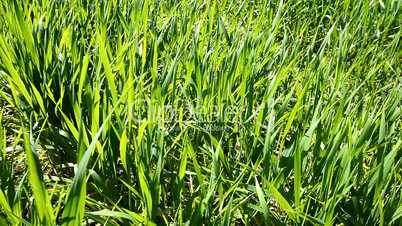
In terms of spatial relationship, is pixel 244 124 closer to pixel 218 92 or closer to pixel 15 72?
pixel 218 92

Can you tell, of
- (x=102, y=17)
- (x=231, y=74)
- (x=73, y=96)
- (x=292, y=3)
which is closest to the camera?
(x=73, y=96)

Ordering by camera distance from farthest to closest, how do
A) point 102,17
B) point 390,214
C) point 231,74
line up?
1. point 102,17
2. point 231,74
3. point 390,214

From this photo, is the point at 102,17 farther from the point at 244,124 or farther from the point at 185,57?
the point at 244,124

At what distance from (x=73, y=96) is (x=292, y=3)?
49.0 inches

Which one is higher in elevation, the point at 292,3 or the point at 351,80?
the point at 292,3

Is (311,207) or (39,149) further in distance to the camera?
(39,149)

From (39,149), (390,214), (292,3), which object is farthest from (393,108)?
(292,3)

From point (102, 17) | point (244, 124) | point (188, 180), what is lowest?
point (188, 180)

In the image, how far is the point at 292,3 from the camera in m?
1.99

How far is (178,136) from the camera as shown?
34.5 inches

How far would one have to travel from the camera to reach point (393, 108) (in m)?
1.05

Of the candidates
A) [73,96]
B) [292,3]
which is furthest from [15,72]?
[292,3]

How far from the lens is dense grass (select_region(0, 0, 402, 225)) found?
0.83m

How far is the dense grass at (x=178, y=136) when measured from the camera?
827 millimetres
